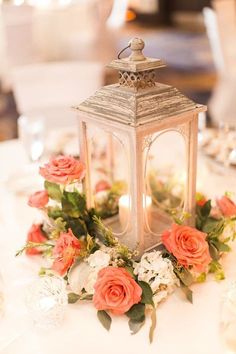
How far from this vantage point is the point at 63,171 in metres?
1.02

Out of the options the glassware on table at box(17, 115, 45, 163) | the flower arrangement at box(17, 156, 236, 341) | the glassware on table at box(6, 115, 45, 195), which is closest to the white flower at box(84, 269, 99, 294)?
the flower arrangement at box(17, 156, 236, 341)

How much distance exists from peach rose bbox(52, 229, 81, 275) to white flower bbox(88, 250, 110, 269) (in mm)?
43

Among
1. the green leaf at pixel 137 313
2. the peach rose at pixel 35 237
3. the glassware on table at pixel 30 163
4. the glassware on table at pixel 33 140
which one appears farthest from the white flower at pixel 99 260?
the glassware on table at pixel 33 140

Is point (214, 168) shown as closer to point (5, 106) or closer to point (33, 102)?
point (33, 102)

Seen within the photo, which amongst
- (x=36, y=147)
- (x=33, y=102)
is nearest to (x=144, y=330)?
(x=36, y=147)

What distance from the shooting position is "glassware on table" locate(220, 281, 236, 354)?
34.7 inches

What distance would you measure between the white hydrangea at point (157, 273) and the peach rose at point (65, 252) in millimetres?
136

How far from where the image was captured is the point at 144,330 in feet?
3.00

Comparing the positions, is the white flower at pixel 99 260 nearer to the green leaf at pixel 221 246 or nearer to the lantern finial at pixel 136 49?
the green leaf at pixel 221 246

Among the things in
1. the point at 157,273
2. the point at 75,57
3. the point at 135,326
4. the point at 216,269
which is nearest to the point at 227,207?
the point at 216,269

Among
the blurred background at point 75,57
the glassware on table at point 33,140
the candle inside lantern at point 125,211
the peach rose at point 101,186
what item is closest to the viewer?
the candle inside lantern at point 125,211

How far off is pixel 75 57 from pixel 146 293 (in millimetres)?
3588

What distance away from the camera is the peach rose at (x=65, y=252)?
99 cm

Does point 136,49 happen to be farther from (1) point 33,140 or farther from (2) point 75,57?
(2) point 75,57
